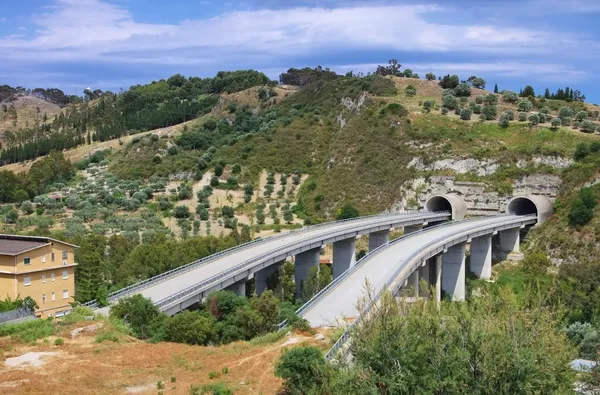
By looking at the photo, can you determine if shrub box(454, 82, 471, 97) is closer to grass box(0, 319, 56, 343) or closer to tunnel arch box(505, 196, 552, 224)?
tunnel arch box(505, 196, 552, 224)

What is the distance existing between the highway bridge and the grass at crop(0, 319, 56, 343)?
16.0 ft

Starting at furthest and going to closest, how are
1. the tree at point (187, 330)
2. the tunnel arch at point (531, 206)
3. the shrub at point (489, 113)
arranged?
1. the shrub at point (489, 113)
2. the tunnel arch at point (531, 206)
3. the tree at point (187, 330)

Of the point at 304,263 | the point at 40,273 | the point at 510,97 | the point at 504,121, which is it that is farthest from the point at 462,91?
the point at 40,273

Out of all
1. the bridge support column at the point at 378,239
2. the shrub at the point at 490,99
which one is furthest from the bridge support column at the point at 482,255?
the shrub at the point at 490,99

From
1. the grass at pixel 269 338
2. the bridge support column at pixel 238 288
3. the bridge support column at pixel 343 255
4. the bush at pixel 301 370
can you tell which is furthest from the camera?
the bridge support column at pixel 343 255

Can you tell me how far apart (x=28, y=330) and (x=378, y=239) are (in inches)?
1521

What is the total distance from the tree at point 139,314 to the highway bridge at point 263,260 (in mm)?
1620

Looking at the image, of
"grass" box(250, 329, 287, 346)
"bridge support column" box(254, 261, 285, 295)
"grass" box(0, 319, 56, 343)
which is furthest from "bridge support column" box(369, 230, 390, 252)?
"grass" box(0, 319, 56, 343)

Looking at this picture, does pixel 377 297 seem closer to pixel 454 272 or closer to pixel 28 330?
pixel 28 330

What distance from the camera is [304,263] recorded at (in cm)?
5391

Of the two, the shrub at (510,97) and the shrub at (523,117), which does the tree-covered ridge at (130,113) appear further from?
the shrub at (523,117)

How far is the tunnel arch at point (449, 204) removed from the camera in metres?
71.5

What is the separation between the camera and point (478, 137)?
81.5 metres

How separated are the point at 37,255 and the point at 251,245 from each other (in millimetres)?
18170
